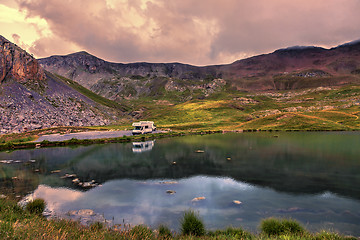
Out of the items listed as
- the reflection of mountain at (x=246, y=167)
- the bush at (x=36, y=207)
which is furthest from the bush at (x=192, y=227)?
the reflection of mountain at (x=246, y=167)

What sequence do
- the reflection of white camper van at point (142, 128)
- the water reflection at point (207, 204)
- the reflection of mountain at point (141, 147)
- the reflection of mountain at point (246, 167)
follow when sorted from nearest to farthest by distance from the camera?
the water reflection at point (207, 204), the reflection of mountain at point (246, 167), the reflection of mountain at point (141, 147), the reflection of white camper van at point (142, 128)

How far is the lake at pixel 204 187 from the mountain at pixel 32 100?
77264mm

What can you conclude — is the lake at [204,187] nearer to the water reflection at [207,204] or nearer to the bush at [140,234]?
the water reflection at [207,204]

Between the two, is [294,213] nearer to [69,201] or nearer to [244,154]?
[69,201]

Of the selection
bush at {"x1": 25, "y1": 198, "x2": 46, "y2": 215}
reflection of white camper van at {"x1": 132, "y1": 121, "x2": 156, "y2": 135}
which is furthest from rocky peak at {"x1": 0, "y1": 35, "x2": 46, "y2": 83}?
bush at {"x1": 25, "y1": 198, "x2": 46, "y2": 215}

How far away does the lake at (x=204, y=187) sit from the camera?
807 inches

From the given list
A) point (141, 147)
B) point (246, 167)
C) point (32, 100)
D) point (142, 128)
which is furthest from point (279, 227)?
point (32, 100)

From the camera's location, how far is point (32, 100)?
126 meters

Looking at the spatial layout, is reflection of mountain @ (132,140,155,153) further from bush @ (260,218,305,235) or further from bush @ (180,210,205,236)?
bush @ (260,218,305,235)

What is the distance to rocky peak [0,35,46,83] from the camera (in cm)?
13050

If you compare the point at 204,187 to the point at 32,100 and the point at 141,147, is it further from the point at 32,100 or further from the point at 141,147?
the point at 32,100

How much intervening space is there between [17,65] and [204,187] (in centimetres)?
16295

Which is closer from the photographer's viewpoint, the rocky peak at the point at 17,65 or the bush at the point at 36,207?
the bush at the point at 36,207

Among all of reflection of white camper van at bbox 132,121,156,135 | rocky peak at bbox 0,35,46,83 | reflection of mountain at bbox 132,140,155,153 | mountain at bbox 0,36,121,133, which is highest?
rocky peak at bbox 0,35,46,83
